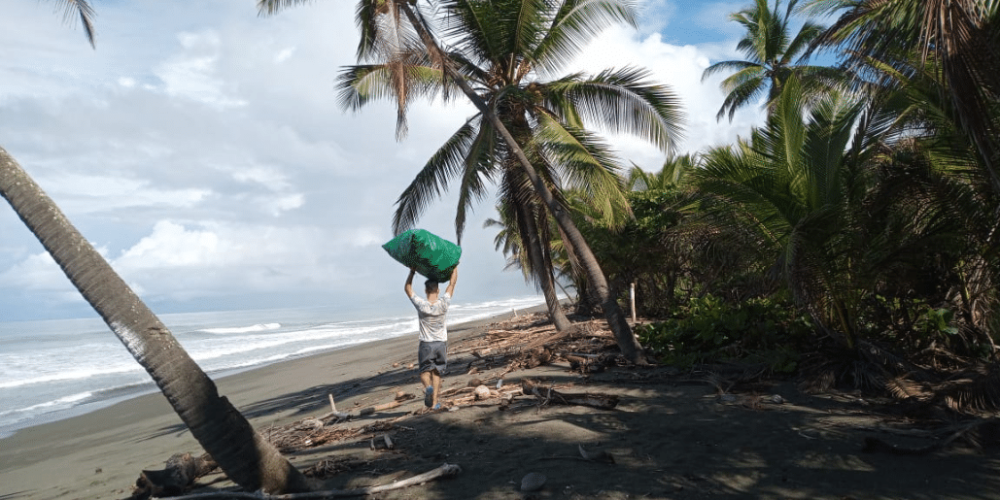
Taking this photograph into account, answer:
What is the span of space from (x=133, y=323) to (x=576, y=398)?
14.3ft

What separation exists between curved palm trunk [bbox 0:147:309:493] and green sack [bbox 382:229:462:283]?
3.17 metres

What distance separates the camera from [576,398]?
23.0 feet

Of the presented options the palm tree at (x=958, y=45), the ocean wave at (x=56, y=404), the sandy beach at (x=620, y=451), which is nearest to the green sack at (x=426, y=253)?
the sandy beach at (x=620, y=451)

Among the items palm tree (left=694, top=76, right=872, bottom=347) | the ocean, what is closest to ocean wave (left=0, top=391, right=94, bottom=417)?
the ocean

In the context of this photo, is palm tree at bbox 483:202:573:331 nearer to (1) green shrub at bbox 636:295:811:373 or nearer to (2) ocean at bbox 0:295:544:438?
(1) green shrub at bbox 636:295:811:373

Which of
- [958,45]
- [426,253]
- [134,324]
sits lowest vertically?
[134,324]

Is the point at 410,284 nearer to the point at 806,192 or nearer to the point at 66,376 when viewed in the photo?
the point at 806,192

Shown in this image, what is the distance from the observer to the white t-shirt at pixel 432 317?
7176 mm

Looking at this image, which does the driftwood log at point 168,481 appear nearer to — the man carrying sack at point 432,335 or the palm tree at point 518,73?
the man carrying sack at point 432,335

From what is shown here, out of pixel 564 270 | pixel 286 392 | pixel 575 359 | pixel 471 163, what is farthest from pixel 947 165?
pixel 564 270

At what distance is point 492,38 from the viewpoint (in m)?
11.2

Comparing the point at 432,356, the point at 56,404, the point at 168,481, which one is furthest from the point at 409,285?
the point at 56,404

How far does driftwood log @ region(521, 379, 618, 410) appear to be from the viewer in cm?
669

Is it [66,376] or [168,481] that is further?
[66,376]
